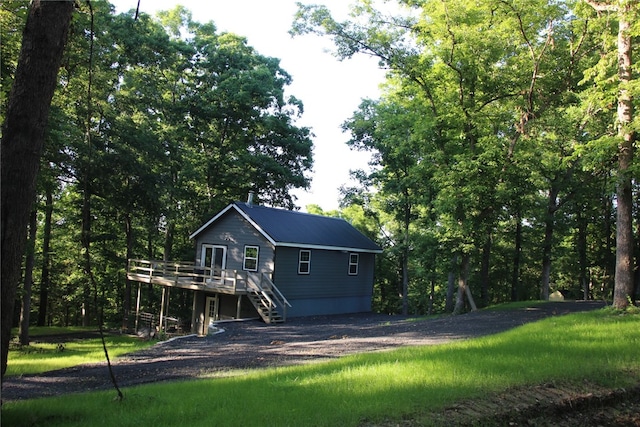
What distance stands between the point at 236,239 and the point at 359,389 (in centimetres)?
1802

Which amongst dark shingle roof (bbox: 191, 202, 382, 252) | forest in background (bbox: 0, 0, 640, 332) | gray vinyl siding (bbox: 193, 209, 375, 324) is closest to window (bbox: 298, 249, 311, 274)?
gray vinyl siding (bbox: 193, 209, 375, 324)

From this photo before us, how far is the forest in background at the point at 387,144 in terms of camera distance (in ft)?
58.4

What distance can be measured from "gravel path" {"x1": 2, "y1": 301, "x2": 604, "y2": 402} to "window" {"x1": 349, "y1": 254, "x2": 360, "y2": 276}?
360 inches

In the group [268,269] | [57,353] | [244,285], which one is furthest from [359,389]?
[244,285]

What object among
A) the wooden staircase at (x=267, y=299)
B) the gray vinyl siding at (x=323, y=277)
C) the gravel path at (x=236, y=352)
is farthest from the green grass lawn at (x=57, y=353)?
the gray vinyl siding at (x=323, y=277)

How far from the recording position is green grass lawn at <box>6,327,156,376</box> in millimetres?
13234

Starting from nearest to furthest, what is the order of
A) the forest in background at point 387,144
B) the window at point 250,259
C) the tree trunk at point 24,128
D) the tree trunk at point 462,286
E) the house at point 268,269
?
the tree trunk at point 24,128 → the forest in background at point 387,144 → the tree trunk at point 462,286 → the house at point 268,269 → the window at point 250,259

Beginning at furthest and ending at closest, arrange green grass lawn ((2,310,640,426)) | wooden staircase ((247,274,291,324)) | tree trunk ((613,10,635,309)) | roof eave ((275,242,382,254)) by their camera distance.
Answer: roof eave ((275,242,382,254)) → wooden staircase ((247,274,291,324)) → tree trunk ((613,10,635,309)) → green grass lawn ((2,310,640,426))

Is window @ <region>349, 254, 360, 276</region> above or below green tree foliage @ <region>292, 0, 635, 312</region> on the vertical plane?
below

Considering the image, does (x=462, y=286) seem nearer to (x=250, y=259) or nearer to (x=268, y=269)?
(x=268, y=269)

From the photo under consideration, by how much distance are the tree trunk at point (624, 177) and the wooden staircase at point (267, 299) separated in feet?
39.9

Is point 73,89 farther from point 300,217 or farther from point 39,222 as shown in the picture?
point 39,222

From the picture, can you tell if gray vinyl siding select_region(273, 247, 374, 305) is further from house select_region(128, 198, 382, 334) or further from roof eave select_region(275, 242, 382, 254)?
roof eave select_region(275, 242, 382, 254)

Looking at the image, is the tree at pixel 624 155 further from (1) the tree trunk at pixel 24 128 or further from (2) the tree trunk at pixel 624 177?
(1) the tree trunk at pixel 24 128
